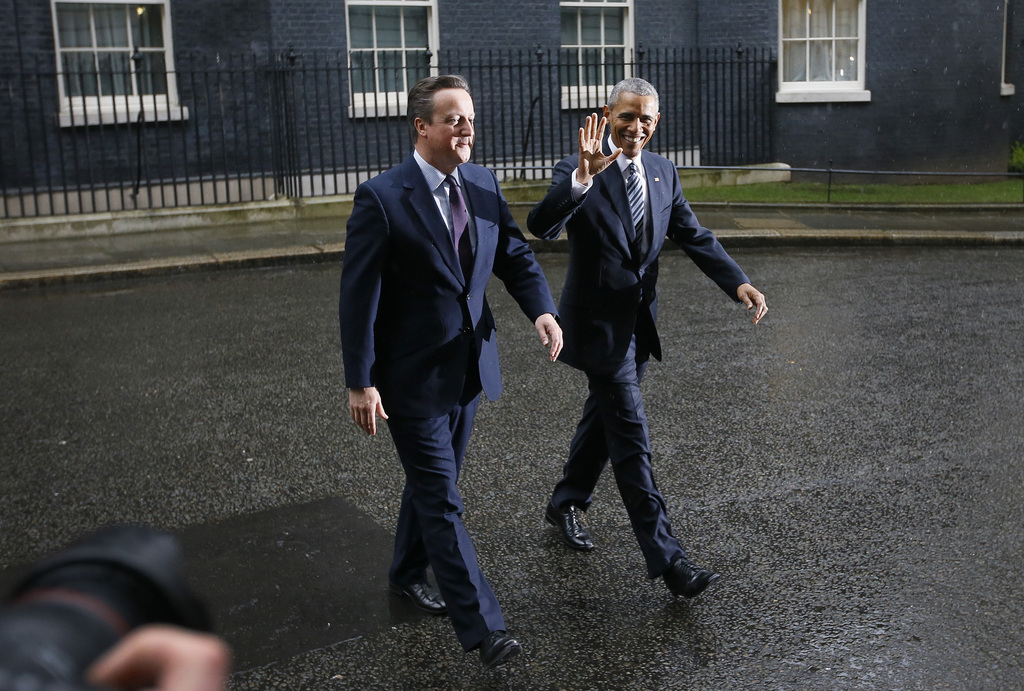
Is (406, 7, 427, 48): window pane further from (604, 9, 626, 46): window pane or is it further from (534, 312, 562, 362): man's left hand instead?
(534, 312, 562, 362): man's left hand

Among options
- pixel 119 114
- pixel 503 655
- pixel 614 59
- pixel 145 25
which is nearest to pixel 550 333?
pixel 503 655

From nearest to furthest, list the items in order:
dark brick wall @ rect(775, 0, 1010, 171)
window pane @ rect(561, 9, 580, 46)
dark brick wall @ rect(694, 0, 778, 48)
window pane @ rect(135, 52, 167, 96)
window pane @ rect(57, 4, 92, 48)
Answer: window pane @ rect(57, 4, 92, 48) → window pane @ rect(135, 52, 167, 96) → window pane @ rect(561, 9, 580, 46) → dark brick wall @ rect(694, 0, 778, 48) → dark brick wall @ rect(775, 0, 1010, 171)

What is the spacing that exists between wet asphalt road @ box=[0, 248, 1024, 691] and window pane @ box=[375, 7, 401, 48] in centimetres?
829

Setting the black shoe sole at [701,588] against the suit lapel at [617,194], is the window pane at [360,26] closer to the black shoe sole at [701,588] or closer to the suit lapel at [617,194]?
the suit lapel at [617,194]

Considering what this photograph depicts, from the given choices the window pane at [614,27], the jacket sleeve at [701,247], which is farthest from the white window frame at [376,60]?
the jacket sleeve at [701,247]

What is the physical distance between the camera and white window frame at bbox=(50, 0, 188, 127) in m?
15.1

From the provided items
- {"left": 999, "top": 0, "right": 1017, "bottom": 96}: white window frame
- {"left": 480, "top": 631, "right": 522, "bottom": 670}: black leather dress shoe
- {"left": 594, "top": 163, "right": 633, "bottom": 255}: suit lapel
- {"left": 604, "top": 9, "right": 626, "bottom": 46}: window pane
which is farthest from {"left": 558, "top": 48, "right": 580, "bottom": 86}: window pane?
{"left": 480, "top": 631, "right": 522, "bottom": 670}: black leather dress shoe

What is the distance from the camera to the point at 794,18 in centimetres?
1934

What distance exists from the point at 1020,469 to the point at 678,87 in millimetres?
14429

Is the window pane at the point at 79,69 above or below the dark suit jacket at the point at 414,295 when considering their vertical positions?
above

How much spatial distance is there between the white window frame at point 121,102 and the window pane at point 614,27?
22.2ft

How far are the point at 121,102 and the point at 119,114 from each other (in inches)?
11.0

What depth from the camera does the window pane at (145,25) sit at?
51.7ft

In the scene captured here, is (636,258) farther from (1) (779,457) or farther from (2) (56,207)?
(2) (56,207)
